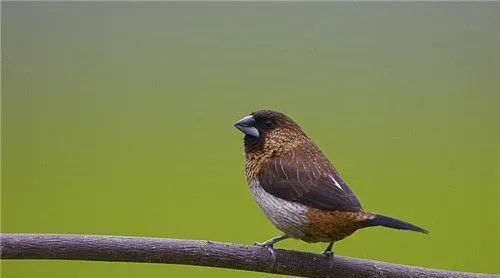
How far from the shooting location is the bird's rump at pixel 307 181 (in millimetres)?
1711

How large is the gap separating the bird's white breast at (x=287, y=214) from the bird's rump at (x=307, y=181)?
1 centimetres

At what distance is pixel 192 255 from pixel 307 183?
1.14ft

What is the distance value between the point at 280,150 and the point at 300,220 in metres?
0.23

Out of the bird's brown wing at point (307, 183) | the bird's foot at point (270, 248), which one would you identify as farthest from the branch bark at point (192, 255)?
the bird's brown wing at point (307, 183)

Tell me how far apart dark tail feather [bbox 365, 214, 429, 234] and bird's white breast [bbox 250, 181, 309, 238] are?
0.18 metres

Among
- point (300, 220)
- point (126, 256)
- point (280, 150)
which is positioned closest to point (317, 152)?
point (280, 150)

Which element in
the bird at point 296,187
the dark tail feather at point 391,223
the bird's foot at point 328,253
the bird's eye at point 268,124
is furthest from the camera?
the bird's eye at point 268,124

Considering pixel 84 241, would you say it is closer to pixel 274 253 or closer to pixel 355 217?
pixel 274 253

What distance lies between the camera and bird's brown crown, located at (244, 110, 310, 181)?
1883 millimetres

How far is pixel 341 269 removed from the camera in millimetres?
1768

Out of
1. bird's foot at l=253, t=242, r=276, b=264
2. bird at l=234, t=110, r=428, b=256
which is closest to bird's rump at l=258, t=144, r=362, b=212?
bird at l=234, t=110, r=428, b=256

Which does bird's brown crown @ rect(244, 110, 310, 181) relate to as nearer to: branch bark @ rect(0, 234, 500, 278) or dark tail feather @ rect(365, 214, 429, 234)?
branch bark @ rect(0, 234, 500, 278)

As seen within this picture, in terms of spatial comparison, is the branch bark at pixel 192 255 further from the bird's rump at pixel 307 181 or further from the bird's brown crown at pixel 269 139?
the bird's brown crown at pixel 269 139

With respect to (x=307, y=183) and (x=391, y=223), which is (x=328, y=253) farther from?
(x=391, y=223)
